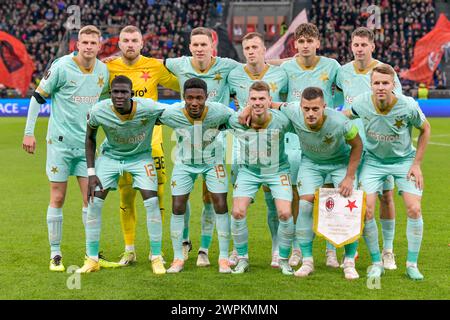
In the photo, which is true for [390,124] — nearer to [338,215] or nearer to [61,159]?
[338,215]

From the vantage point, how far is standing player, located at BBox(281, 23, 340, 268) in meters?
7.28

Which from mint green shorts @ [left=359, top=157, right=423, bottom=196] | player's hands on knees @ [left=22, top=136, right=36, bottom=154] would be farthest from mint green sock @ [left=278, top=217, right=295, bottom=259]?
player's hands on knees @ [left=22, top=136, right=36, bottom=154]

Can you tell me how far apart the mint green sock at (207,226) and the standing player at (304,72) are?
0.85 metres

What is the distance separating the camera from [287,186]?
6.84 meters

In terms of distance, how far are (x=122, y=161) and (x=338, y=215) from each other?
6.82ft

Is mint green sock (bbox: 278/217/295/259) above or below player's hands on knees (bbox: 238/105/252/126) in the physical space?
below

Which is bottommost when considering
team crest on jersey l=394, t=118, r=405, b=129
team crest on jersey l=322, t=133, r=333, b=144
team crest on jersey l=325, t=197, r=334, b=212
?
team crest on jersey l=325, t=197, r=334, b=212

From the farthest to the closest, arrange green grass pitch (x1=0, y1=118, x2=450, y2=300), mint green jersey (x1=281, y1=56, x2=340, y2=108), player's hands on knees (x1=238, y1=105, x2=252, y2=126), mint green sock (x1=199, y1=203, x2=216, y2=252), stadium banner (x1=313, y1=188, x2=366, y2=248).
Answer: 1. mint green jersey (x1=281, y1=56, x2=340, y2=108)
2. mint green sock (x1=199, y1=203, x2=216, y2=252)
3. player's hands on knees (x1=238, y1=105, x2=252, y2=126)
4. stadium banner (x1=313, y1=188, x2=366, y2=248)
5. green grass pitch (x1=0, y1=118, x2=450, y2=300)

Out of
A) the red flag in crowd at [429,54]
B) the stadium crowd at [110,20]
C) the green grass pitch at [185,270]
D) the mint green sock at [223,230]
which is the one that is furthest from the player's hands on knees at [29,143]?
the stadium crowd at [110,20]

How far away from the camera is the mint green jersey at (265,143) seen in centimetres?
679

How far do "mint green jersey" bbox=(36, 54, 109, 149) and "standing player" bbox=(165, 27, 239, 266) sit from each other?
0.92m

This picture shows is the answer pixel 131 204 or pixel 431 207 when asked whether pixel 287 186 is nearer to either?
pixel 131 204

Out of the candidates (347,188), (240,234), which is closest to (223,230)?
(240,234)

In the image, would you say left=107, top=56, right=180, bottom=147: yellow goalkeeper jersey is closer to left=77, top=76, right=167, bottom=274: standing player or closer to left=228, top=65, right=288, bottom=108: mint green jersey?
left=77, top=76, right=167, bottom=274: standing player
